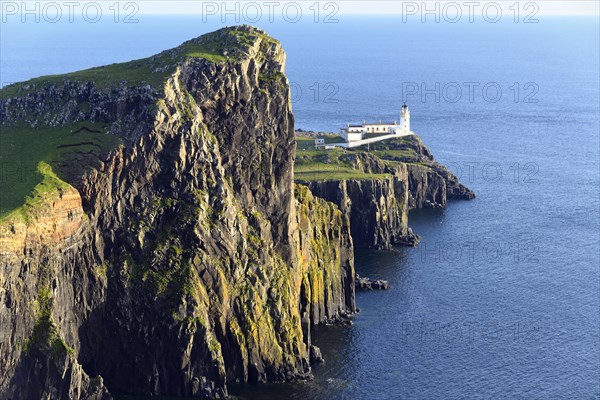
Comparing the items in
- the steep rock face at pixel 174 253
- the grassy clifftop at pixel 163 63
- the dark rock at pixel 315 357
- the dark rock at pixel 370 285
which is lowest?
the dark rock at pixel 315 357

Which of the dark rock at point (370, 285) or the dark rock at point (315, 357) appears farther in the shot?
the dark rock at point (370, 285)

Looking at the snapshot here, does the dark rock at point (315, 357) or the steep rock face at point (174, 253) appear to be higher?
the steep rock face at point (174, 253)

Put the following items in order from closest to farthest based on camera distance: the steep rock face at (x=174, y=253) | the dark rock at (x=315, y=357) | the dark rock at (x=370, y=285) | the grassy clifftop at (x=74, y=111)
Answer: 1. the steep rock face at (x=174, y=253)
2. the grassy clifftop at (x=74, y=111)
3. the dark rock at (x=315, y=357)
4. the dark rock at (x=370, y=285)

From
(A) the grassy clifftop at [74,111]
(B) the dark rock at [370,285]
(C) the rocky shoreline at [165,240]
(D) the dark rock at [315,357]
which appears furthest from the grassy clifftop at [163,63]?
(B) the dark rock at [370,285]

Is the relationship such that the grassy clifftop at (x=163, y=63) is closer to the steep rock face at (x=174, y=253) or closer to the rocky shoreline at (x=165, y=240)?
the rocky shoreline at (x=165, y=240)

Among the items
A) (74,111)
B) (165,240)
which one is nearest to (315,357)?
(165,240)

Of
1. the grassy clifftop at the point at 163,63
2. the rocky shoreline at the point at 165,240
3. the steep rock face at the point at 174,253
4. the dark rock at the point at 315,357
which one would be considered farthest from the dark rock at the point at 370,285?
the grassy clifftop at the point at 163,63

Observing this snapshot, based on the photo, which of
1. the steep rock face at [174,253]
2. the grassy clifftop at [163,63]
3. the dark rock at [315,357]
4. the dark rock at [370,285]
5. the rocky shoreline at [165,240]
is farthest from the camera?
the dark rock at [370,285]

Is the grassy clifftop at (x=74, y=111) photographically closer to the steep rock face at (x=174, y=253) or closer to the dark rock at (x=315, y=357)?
the steep rock face at (x=174, y=253)
